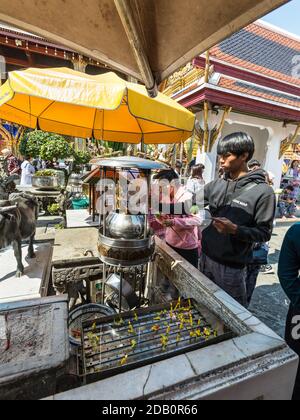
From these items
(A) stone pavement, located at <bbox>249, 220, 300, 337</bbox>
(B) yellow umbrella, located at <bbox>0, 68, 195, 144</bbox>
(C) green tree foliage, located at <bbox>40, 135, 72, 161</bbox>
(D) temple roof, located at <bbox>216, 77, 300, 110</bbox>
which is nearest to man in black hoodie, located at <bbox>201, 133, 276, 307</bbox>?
(B) yellow umbrella, located at <bbox>0, 68, 195, 144</bbox>

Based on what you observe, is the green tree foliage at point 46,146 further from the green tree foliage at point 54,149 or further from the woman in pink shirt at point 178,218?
the woman in pink shirt at point 178,218

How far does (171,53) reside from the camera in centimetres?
175

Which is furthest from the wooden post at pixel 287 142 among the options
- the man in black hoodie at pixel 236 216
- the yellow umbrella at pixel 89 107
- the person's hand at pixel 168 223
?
the man in black hoodie at pixel 236 216

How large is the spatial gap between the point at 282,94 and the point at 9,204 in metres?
11.0

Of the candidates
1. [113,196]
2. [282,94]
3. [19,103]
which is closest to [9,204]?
[113,196]

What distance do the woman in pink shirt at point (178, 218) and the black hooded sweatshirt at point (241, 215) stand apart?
588mm

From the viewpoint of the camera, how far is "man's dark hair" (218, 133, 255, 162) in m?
2.09

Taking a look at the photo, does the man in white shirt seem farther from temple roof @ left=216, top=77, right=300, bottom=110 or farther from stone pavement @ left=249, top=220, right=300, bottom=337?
stone pavement @ left=249, top=220, right=300, bottom=337

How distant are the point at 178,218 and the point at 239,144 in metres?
1.33

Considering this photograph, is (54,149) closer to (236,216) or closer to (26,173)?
(26,173)

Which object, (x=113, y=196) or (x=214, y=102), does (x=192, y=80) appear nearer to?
(x=214, y=102)

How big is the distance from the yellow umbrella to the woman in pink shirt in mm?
852

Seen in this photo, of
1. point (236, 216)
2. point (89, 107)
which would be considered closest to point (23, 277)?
point (236, 216)

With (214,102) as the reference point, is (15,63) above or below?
above
